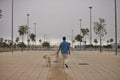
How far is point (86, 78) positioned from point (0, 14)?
24.3m

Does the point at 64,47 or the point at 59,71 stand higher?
the point at 64,47

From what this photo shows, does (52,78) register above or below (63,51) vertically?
below

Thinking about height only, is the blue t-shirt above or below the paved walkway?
above

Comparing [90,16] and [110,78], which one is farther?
[90,16]

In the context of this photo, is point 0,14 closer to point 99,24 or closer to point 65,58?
point 65,58

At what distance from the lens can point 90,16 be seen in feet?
241

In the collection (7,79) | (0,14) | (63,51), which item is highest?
(0,14)

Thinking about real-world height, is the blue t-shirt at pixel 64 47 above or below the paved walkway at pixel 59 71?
above

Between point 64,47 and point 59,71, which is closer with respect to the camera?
point 59,71

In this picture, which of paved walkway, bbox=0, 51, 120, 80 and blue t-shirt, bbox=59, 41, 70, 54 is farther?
blue t-shirt, bbox=59, 41, 70, 54

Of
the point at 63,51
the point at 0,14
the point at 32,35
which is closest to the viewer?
the point at 63,51

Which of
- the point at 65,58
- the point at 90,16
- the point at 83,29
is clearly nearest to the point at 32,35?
the point at 83,29

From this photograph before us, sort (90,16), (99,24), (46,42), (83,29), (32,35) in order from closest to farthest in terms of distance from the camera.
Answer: (99,24), (90,16), (83,29), (32,35), (46,42)

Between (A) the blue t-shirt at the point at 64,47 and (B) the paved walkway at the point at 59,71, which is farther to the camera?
(A) the blue t-shirt at the point at 64,47
